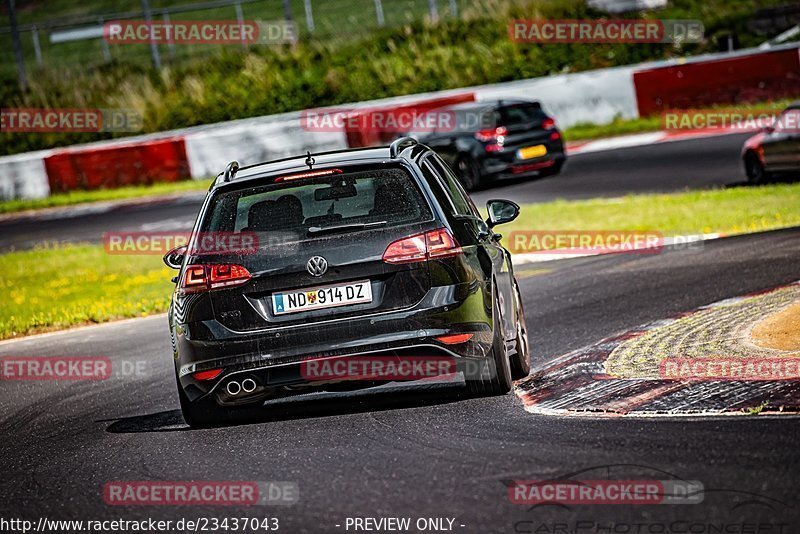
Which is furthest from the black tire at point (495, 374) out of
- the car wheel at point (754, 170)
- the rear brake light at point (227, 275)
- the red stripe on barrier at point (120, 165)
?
the red stripe on barrier at point (120, 165)

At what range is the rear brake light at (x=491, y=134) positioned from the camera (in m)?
23.3

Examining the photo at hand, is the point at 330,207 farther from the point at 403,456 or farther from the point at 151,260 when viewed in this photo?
the point at 151,260

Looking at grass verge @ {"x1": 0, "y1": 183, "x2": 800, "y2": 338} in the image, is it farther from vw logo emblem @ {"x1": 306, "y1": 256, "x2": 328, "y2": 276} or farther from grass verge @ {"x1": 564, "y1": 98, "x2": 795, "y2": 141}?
vw logo emblem @ {"x1": 306, "y1": 256, "x2": 328, "y2": 276}

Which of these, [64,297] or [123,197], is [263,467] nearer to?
[64,297]

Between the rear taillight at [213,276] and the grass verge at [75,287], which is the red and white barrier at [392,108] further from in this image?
the rear taillight at [213,276]

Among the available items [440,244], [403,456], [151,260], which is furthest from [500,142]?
[403,456]

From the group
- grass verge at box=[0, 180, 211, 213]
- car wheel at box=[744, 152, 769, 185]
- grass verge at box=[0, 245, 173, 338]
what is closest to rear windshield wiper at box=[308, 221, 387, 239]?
grass verge at box=[0, 245, 173, 338]

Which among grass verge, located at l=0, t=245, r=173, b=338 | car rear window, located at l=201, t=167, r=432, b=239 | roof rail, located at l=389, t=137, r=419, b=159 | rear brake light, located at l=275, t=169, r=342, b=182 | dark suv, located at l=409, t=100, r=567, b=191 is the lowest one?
grass verge, located at l=0, t=245, r=173, b=338

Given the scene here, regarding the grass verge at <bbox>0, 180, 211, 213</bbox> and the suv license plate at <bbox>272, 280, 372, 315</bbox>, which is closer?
the suv license plate at <bbox>272, 280, 372, 315</bbox>

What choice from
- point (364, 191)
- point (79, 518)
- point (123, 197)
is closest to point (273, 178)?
point (364, 191)

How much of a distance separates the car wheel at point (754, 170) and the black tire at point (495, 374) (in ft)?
42.6

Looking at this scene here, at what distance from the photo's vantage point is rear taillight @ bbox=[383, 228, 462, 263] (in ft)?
24.7

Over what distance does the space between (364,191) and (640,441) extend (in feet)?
8.18

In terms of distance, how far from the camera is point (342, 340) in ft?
24.6
